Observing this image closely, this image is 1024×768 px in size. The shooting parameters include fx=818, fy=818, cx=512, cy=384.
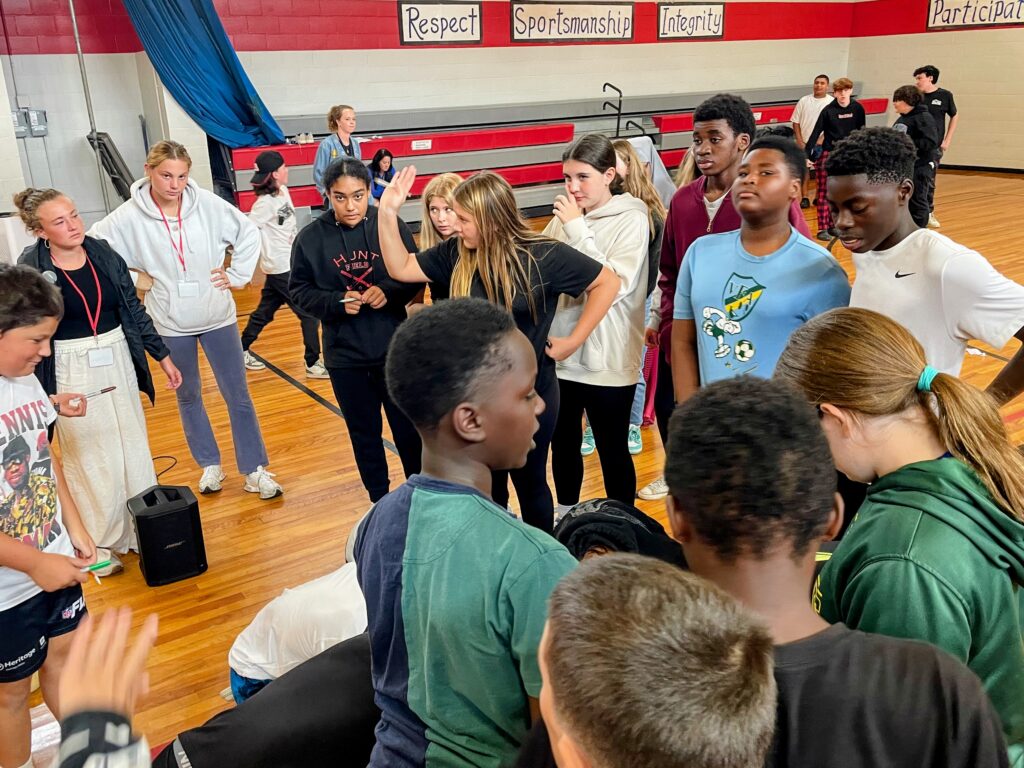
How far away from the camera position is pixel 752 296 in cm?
239

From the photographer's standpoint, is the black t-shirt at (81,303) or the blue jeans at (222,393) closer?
the black t-shirt at (81,303)

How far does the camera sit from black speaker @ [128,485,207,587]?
332 cm

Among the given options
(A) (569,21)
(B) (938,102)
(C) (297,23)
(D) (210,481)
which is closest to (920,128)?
(B) (938,102)

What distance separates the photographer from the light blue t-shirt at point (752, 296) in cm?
233

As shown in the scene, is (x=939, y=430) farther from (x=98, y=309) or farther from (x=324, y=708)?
(x=98, y=309)

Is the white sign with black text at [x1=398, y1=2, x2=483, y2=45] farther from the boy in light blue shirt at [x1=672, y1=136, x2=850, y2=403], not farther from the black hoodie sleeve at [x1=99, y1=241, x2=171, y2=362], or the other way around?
the boy in light blue shirt at [x1=672, y1=136, x2=850, y2=403]

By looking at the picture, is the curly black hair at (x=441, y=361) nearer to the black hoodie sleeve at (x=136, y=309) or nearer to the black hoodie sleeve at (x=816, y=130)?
the black hoodie sleeve at (x=136, y=309)

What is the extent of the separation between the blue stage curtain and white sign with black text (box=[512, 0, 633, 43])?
4.02m

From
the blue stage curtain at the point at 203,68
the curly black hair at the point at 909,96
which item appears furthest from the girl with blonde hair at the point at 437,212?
the curly black hair at the point at 909,96

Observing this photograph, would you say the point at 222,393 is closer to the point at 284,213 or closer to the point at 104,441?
the point at 104,441

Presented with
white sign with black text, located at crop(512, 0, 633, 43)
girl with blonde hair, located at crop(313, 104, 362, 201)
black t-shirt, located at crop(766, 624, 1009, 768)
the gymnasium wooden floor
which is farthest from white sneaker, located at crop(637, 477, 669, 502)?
white sign with black text, located at crop(512, 0, 633, 43)

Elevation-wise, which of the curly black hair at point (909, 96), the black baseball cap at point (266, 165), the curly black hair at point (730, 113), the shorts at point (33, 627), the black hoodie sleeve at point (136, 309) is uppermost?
the curly black hair at point (909, 96)

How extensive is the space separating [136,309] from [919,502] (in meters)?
3.07

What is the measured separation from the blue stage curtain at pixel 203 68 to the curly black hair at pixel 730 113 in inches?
272
